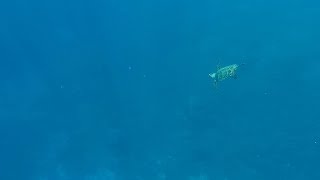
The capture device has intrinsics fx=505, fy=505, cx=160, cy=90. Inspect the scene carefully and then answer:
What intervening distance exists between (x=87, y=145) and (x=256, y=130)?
15.7ft

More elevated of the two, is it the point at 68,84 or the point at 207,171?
the point at 68,84

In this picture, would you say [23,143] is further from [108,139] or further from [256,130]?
[256,130]

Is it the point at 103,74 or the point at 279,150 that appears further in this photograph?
the point at 103,74

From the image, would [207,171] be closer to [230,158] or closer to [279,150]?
[230,158]

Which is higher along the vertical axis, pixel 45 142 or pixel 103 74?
pixel 103 74

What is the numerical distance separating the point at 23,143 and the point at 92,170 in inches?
85.2

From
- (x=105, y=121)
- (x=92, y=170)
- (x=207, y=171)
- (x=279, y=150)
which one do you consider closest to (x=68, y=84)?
(x=105, y=121)

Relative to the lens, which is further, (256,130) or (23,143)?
(23,143)

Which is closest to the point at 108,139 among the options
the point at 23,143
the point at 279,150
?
the point at 23,143

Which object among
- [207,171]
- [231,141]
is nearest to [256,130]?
[231,141]

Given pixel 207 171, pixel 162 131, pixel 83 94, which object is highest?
pixel 83 94

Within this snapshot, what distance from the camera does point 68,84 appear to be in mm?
14672

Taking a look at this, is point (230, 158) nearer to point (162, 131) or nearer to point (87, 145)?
point (162, 131)

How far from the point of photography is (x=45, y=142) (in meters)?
14.7
